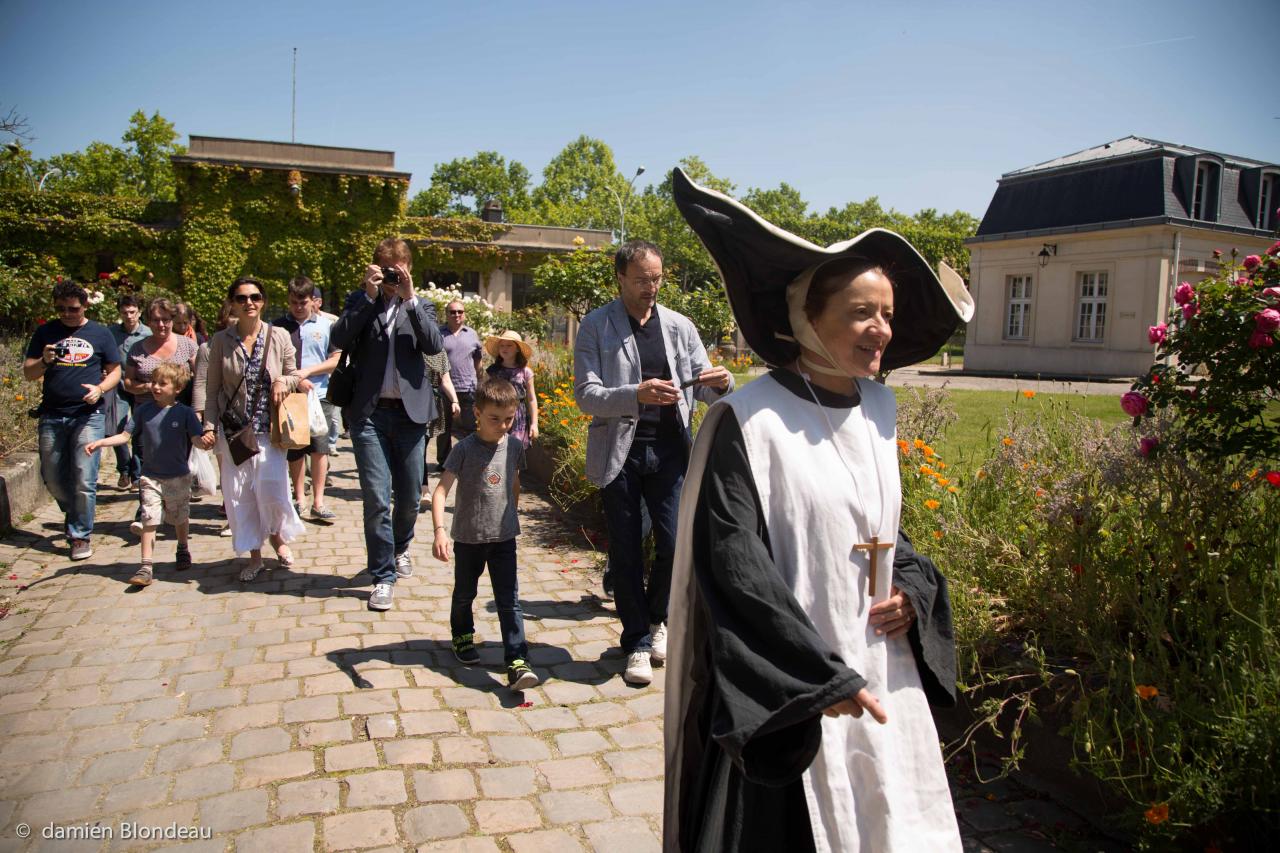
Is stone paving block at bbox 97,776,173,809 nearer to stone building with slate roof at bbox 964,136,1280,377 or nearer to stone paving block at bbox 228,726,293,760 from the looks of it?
stone paving block at bbox 228,726,293,760

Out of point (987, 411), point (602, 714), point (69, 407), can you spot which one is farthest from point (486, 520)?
point (987, 411)

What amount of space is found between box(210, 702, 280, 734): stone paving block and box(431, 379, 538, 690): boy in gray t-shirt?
104cm

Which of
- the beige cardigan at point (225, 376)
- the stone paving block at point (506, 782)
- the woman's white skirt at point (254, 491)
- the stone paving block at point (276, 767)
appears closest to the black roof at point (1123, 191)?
the beige cardigan at point (225, 376)

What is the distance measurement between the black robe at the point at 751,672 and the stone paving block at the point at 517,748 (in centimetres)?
157

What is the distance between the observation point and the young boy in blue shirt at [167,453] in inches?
257

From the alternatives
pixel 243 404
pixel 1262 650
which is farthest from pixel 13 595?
pixel 1262 650

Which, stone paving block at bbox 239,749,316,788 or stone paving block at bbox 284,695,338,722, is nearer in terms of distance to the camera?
stone paving block at bbox 239,749,316,788

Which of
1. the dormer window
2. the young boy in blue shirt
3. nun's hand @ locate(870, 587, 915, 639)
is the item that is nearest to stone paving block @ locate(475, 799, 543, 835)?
nun's hand @ locate(870, 587, 915, 639)

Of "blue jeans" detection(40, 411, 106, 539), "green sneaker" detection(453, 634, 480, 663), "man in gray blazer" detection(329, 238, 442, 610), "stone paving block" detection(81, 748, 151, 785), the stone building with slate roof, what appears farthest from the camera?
the stone building with slate roof

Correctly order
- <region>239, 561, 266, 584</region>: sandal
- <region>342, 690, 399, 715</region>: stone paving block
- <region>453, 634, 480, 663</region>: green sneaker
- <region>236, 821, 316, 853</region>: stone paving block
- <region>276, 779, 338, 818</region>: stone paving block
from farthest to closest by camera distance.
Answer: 1. <region>239, 561, 266, 584</region>: sandal
2. <region>453, 634, 480, 663</region>: green sneaker
3. <region>342, 690, 399, 715</region>: stone paving block
4. <region>276, 779, 338, 818</region>: stone paving block
5. <region>236, 821, 316, 853</region>: stone paving block

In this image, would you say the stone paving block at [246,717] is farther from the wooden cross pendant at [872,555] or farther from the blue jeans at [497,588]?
the wooden cross pendant at [872,555]

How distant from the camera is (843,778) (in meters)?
2.07

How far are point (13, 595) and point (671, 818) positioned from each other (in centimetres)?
563

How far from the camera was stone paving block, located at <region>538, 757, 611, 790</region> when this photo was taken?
3.63 m
